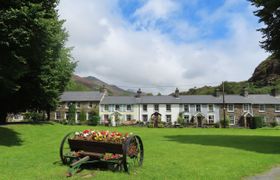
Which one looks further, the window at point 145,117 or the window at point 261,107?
the window at point 145,117

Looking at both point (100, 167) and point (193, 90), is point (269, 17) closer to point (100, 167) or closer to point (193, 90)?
point (100, 167)

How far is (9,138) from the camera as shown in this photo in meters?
25.0

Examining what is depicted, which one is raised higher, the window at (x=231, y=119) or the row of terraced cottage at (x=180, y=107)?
the row of terraced cottage at (x=180, y=107)

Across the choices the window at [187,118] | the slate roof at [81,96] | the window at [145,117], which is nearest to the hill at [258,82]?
the window at [187,118]

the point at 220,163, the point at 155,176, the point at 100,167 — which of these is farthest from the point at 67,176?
the point at 220,163

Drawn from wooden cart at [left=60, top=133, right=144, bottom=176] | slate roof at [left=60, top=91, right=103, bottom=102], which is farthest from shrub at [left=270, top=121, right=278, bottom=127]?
wooden cart at [left=60, top=133, right=144, bottom=176]

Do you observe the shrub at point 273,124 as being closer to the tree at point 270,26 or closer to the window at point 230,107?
the window at point 230,107

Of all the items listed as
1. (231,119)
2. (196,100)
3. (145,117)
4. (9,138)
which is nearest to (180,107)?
(196,100)

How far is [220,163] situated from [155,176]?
171 inches

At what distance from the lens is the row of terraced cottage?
78438 mm

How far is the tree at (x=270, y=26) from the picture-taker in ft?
78.8

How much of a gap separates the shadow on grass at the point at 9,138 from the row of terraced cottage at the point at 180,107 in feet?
163

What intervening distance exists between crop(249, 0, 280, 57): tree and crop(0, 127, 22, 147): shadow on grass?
20.7 meters

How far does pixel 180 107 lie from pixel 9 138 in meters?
59.5
